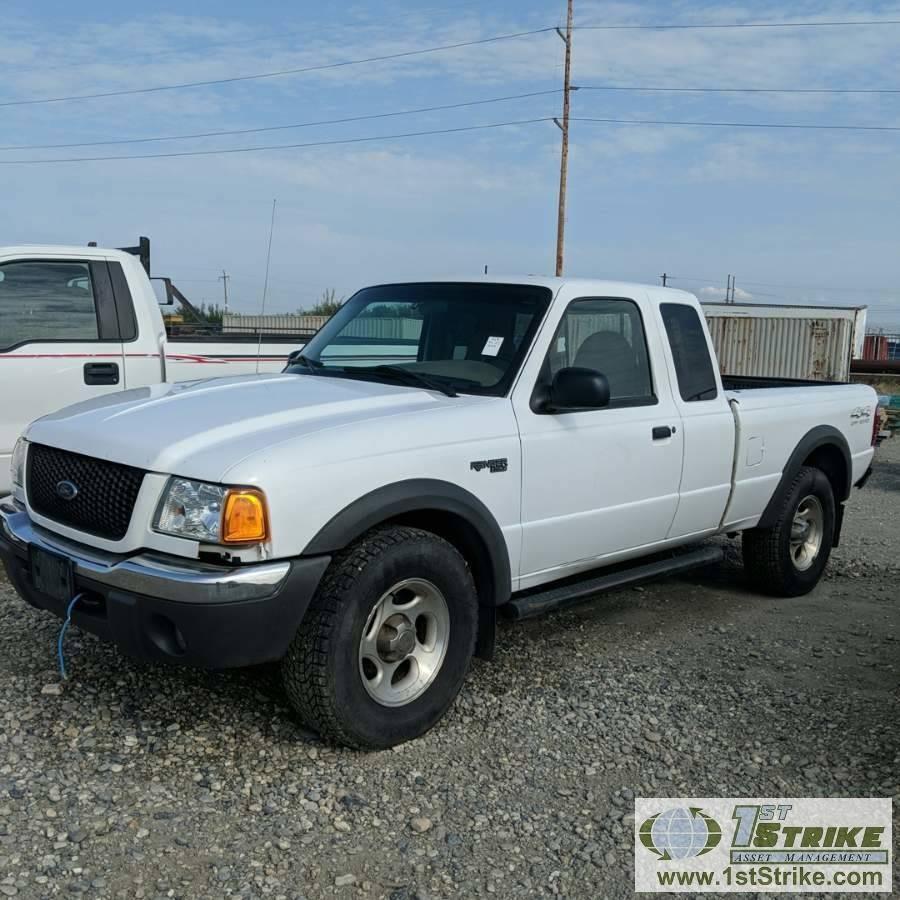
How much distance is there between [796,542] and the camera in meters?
6.24

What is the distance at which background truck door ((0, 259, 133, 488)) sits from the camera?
20.2ft

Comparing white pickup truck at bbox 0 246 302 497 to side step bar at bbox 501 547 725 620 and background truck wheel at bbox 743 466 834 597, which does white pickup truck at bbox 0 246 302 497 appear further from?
background truck wheel at bbox 743 466 834 597

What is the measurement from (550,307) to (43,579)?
2.48m

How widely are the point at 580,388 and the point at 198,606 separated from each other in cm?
184

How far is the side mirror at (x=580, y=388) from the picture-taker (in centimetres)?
416

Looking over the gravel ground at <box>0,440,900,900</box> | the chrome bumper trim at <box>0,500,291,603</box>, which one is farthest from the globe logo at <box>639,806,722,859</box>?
the chrome bumper trim at <box>0,500,291,603</box>

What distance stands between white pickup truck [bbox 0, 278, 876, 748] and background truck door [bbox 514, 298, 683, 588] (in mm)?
12

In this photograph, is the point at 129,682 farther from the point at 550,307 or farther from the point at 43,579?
the point at 550,307

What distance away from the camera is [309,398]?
13.5ft

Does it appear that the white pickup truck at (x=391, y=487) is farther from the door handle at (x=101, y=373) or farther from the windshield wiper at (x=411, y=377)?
the door handle at (x=101, y=373)

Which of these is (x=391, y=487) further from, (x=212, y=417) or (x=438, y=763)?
(x=438, y=763)

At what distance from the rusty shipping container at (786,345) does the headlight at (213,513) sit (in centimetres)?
1904

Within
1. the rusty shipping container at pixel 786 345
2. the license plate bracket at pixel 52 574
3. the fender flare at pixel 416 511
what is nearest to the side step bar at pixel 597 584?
the fender flare at pixel 416 511

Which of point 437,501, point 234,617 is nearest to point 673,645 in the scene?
point 437,501
